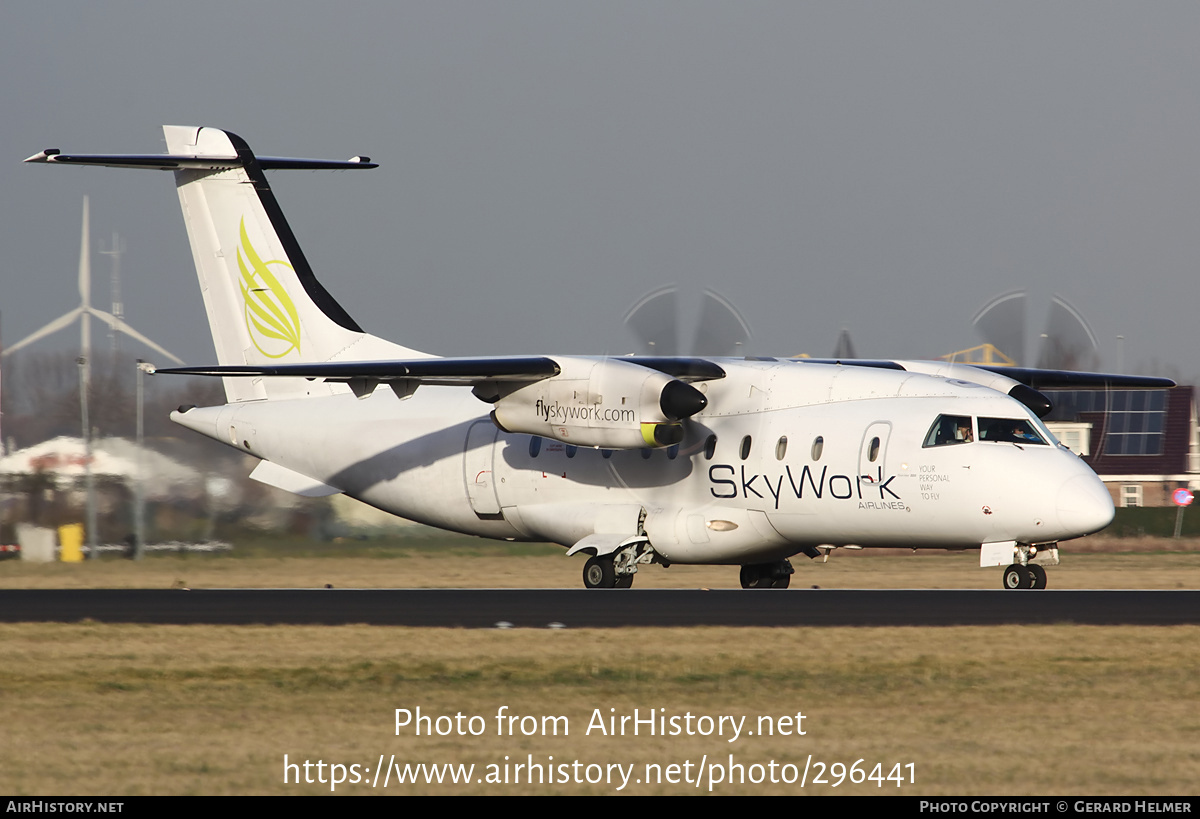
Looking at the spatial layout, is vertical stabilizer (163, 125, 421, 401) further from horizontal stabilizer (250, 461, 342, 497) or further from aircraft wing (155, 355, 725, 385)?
aircraft wing (155, 355, 725, 385)

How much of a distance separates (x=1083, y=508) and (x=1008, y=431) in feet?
5.53

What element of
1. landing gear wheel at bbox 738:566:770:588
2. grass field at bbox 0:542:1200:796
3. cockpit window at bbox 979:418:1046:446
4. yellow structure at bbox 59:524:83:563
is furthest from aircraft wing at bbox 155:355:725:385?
yellow structure at bbox 59:524:83:563

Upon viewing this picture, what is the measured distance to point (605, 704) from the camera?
1121 cm

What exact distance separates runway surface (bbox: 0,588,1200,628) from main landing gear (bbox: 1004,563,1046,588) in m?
0.60

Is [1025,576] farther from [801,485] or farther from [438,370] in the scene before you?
[438,370]

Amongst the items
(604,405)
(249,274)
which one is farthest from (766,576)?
(249,274)

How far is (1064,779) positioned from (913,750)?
43.5 inches

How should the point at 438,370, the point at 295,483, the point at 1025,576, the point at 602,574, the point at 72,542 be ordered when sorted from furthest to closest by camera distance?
the point at 72,542
the point at 295,483
the point at 602,574
the point at 438,370
the point at 1025,576

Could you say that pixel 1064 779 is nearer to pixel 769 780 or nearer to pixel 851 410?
pixel 769 780

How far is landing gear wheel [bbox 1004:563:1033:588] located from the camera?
20641mm

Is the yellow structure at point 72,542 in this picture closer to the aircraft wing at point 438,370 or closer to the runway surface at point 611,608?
the runway surface at point 611,608

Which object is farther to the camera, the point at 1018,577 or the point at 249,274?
the point at 249,274

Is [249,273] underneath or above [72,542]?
above

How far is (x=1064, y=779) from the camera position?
328 inches
